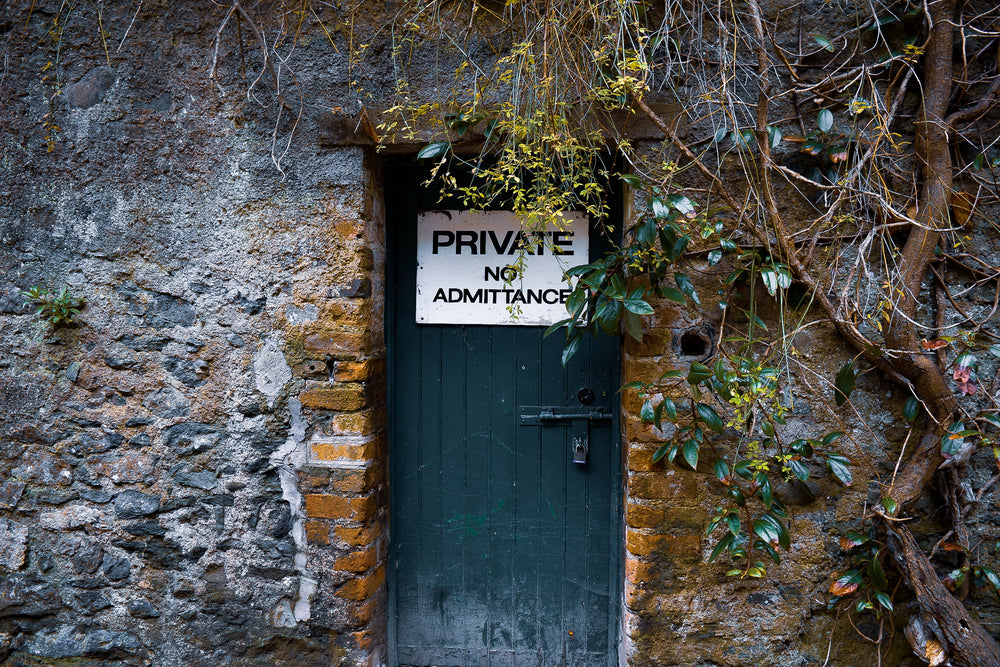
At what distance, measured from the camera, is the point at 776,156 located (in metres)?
2.09

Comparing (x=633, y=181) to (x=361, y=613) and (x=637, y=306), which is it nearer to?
(x=637, y=306)

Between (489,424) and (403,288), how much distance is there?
Result: 2.13 feet

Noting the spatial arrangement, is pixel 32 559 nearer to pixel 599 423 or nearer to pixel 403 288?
pixel 403 288

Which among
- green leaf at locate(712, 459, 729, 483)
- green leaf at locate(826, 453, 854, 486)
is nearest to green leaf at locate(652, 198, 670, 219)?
green leaf at locate(712, 459, 729, 483)

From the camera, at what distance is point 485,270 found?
2422 millimetres

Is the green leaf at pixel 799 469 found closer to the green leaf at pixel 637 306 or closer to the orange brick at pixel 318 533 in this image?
the green leaf at pixel 637 306

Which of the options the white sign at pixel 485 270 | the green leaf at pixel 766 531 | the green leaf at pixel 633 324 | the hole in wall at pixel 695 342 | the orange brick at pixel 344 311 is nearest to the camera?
the green leaf at pixel 766 531

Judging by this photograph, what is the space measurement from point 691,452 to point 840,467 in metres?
0.47

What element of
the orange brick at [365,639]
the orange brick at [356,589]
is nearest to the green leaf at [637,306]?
the orange brick at [356,589]

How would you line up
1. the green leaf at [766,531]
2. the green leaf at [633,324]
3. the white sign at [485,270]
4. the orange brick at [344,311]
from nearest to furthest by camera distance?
the green leaf at [766,531] < the green leaf at [633,324] < the orange brick at [344,311] < the white sign at [485,270]

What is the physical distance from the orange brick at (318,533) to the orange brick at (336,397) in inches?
16.8

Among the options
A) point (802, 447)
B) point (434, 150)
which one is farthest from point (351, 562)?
point (802, 447)

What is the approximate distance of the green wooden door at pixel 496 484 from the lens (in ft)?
7.97

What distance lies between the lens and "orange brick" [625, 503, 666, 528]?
6.95 ft
